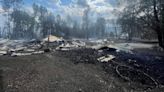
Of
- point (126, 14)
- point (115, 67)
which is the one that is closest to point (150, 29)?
point (126, 14)

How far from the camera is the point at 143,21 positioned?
22359mm

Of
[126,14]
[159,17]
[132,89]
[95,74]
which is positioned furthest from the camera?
[126,14]

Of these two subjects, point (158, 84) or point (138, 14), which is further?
point (138, 14)

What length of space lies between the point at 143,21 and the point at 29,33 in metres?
65.6

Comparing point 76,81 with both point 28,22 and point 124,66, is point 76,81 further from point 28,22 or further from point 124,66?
point 28,22

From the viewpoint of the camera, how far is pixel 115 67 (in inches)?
527

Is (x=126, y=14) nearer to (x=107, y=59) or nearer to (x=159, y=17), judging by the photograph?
(x=159, y=17)

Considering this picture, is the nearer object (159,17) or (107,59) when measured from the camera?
(107,59)

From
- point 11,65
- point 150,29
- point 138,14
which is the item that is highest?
point 138,14

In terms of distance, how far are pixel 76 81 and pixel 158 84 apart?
4.25 metres

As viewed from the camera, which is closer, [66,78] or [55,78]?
[55,78]

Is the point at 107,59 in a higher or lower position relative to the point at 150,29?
lower

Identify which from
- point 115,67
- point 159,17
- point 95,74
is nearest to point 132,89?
point 95,74

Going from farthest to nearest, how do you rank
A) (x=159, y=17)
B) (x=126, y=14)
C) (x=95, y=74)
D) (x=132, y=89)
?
(x=126, y=14) < (x=159, y=17) < (x=95, y=74) < (x=132, y=89)
